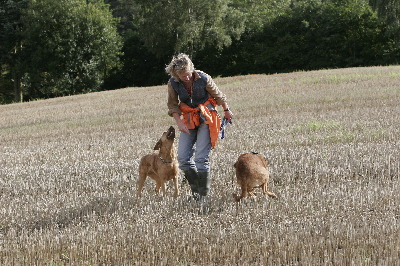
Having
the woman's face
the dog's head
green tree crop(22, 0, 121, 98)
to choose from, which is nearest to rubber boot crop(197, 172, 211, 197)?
the dog's head

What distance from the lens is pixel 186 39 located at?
38.0 meters

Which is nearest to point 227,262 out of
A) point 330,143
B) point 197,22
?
point 330,143

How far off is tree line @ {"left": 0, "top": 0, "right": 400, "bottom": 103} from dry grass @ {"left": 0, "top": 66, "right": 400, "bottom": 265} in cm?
2450

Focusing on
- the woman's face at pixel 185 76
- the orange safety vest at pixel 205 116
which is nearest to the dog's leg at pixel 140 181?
the orange safety vest at pixel 205 116

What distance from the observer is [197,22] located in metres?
38.7

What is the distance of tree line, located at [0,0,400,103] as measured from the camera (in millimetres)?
37219

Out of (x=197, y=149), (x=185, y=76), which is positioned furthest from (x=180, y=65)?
(x=197, y=149)

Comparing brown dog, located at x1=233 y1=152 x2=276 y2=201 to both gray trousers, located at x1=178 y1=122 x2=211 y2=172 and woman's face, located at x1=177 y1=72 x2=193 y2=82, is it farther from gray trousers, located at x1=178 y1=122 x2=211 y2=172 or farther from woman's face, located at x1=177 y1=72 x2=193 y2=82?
woman's face, located at x1=177 y1=72 x2=193 y2=82

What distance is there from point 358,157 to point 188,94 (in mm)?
3174

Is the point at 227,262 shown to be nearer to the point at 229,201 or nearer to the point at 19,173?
the point at 229,201

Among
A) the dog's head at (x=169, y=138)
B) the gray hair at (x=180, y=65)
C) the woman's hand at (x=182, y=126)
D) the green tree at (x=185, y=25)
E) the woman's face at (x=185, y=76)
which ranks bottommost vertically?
the dog's head at (x=169, y=138)

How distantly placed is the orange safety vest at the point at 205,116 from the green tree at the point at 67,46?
34075 millimetres

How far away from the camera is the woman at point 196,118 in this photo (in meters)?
5.90

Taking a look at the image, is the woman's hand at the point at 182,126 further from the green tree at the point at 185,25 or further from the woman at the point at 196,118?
the green tree at the point at 185,25
